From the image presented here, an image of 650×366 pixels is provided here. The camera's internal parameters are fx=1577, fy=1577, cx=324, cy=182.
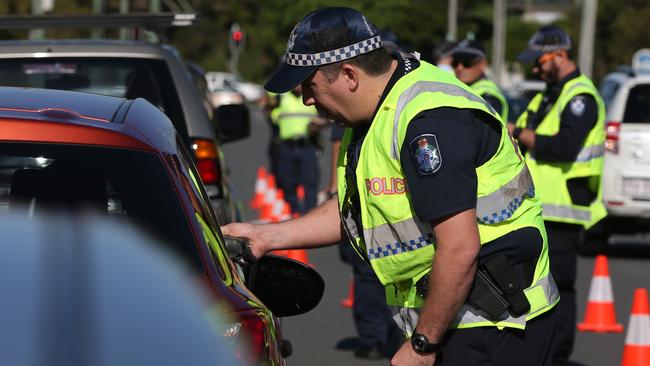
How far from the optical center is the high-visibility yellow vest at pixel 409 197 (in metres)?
4.16

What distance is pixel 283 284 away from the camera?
4.39 metres

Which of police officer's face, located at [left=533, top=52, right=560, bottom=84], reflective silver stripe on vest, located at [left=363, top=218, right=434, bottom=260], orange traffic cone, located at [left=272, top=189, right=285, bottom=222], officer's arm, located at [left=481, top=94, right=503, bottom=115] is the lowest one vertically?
orange traffic cone, located at [left=272, top=189, right=285, bottom=222]

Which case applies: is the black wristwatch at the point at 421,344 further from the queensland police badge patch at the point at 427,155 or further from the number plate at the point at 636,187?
the number plate at the point at 636,187

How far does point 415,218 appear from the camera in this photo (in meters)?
4.19

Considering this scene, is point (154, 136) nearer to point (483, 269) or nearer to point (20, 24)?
point (483, 269)

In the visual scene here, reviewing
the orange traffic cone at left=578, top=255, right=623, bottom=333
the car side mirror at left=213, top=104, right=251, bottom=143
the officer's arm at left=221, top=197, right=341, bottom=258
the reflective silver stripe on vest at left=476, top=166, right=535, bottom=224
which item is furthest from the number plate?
the reflective silver stripe on vest at left=476, top=166, right=535, bottom=224

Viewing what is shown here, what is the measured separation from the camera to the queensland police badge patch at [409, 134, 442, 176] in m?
3.98

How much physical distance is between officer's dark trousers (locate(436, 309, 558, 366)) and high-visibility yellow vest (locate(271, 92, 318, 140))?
11785mm

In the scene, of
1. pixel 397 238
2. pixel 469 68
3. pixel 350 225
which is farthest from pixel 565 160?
pixel 397 238

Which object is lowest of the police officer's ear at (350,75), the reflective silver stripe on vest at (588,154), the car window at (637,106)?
the car window at (637,106)

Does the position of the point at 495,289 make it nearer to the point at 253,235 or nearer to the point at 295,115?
the point at 253,235

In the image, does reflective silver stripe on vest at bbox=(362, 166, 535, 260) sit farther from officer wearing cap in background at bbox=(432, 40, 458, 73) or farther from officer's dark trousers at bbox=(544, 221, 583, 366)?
officer wearing cap in background at bbox=(432, 40, 458, 73)

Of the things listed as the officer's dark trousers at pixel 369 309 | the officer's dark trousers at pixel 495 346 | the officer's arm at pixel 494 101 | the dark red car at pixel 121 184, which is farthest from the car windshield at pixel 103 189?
the officer's dark trousers at pixel 369 309

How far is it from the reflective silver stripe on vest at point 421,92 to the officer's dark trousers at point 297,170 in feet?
39.8
